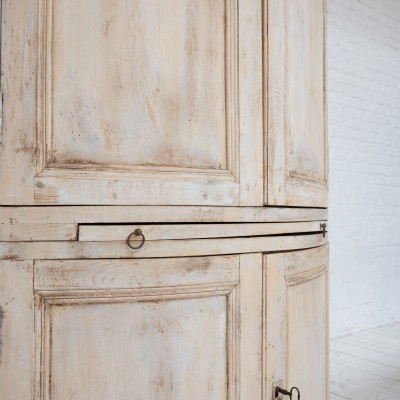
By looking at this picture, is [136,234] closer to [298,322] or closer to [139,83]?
[139,83]

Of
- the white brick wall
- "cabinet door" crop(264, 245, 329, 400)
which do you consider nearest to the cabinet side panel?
"cabinet door" crop(264, 245, 329, 400)

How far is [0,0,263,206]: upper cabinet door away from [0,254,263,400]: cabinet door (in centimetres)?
13

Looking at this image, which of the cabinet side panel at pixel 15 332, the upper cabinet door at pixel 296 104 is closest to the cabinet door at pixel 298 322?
the upper cabinet door at pixel 296 104

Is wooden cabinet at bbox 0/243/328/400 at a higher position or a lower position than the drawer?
lower

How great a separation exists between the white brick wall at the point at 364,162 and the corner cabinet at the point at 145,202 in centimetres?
158

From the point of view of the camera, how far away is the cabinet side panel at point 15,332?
0.77 m

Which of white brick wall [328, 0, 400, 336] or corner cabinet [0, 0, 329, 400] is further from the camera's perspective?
white brick wall [328, 0, 400, 336]

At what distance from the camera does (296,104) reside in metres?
1.09

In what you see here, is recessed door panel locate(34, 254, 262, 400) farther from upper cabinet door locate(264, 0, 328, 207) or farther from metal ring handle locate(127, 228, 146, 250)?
upper cabinet door locate(264, 0, 328, 207)

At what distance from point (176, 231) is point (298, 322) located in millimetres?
398

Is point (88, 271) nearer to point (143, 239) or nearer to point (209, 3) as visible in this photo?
point (143, 239)

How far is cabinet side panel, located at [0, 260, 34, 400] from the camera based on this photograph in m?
0.77

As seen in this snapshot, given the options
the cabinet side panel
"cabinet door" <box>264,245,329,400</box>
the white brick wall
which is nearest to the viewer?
the cabinet side panel

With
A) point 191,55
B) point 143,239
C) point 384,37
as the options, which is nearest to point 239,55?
point 191,55
